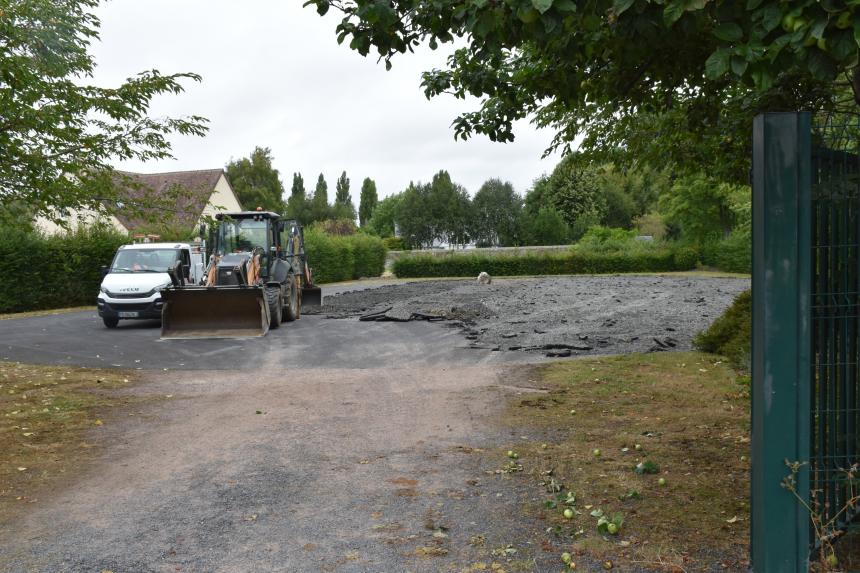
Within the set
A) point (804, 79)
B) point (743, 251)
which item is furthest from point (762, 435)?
point (743, 251)

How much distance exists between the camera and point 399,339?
15.6 metres

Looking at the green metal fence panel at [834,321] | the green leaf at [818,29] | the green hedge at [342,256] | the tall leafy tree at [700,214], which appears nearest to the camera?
the green leaf at [818,29]

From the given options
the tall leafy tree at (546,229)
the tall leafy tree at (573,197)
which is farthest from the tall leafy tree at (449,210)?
the tall leafy tree at (573,197)

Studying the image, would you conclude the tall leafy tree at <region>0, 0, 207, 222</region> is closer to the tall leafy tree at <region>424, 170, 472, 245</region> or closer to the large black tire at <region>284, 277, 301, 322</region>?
the large black tire at <region>284, 277, 301, 322</region>

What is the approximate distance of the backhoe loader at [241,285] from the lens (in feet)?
51.6

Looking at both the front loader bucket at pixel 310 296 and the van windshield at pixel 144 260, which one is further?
the front loader bucket at pixel 310 296

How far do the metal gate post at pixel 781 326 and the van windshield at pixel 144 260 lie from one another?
56.7 ft

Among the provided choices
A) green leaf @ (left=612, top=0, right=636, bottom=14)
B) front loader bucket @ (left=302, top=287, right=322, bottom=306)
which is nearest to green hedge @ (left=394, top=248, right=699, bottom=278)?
front loader bucket @ (left=302, top=287, right=322, bottom=306)

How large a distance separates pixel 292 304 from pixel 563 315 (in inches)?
270

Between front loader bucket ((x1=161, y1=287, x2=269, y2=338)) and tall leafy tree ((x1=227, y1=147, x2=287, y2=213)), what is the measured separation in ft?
165

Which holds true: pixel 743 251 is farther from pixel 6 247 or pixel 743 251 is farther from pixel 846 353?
pixel 846 353

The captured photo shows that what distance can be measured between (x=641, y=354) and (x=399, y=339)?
207 inches

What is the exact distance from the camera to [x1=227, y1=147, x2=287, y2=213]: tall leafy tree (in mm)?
65438

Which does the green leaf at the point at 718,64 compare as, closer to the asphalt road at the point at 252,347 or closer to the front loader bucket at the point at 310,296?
the asphalt road at the point at 252,347
